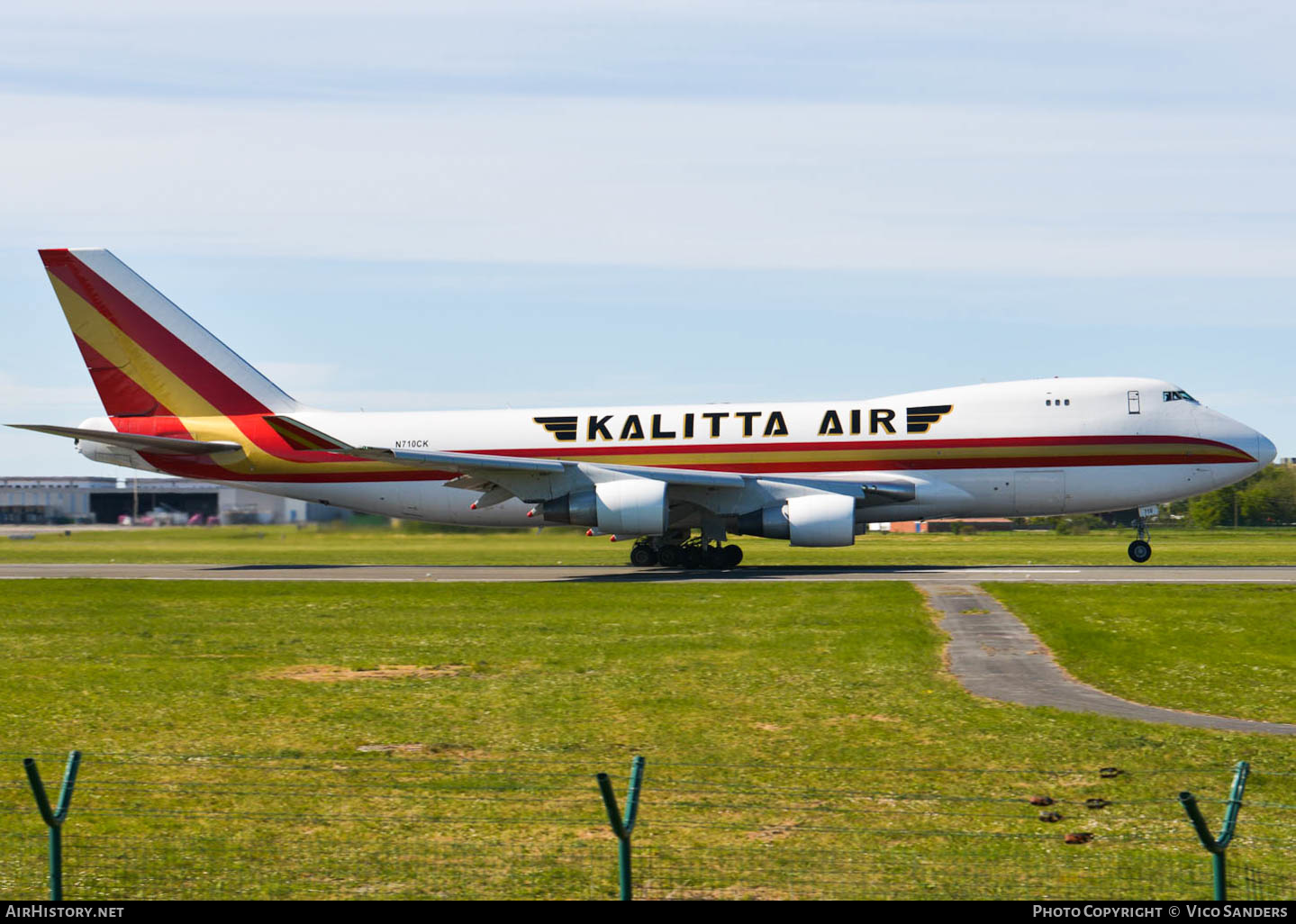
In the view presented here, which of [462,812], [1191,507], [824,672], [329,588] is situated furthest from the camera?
[1191,507]

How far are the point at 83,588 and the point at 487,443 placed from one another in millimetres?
13615

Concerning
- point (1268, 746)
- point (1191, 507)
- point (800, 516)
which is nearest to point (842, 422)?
point (800, 516)

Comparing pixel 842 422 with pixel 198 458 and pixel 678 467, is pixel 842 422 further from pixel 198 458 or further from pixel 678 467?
pixel 198 458

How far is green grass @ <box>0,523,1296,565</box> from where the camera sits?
4872 centimetres

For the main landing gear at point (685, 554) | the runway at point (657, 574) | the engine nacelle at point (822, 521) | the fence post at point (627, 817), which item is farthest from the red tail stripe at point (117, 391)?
the fence post at point (627, 817)

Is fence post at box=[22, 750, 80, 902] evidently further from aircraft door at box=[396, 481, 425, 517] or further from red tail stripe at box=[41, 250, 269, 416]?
red tail stripe at box=[41, 250, 269, 416]

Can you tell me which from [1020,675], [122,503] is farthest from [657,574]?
[122,503]

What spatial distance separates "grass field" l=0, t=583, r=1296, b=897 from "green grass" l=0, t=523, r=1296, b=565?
2105 centimetres

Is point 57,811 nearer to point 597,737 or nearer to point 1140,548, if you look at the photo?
point 597,737

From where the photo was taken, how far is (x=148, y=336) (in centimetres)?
4541

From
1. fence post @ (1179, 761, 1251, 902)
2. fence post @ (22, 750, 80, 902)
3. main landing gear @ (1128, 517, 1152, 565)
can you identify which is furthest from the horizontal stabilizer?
fence post @ (1179, 761, 1251, 902)

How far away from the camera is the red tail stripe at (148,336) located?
45219mm

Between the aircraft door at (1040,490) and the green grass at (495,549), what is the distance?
4.64 metres

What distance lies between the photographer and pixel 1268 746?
14.8 m
